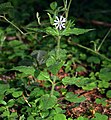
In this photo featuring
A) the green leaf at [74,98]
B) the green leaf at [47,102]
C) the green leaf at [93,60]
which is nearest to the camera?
the green leaf at [47,102]

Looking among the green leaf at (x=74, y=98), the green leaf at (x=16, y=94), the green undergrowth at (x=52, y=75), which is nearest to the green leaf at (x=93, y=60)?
the green undergrowth at (x=52, y=75)

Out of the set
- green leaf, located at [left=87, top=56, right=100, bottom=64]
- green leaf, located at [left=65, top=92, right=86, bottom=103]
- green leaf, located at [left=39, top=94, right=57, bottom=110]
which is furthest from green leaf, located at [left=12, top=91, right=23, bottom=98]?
green leaf, located at [left=87, top=56, right=100, bottom=64]

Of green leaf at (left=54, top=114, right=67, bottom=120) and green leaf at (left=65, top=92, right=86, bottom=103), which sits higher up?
green leaf at (left=65, top=92, right=86, bottom=103)

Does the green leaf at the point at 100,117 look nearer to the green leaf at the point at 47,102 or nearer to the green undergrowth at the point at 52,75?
the green undergrowth at the point at 52,75

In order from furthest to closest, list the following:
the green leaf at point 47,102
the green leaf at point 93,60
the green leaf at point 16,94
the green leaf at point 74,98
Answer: the green leaf at point 93,60, the green leaf at point 16,94, the green leaf at point 74,98, the green leaf at point 47,102

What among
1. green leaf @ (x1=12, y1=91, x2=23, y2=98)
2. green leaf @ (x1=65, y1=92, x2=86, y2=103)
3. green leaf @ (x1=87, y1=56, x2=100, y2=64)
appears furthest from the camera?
green leaf @ (x1=87, y1=56, x2=100, y2=64)

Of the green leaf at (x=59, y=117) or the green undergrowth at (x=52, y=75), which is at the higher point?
the green undergrowth at (x=52, y=75)

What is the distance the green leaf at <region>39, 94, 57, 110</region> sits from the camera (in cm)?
168

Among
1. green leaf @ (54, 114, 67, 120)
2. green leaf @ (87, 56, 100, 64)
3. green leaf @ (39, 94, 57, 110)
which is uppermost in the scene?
green leaf @ (87, 56, 100, 64)

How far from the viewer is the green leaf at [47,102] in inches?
66.3

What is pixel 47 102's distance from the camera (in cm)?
172

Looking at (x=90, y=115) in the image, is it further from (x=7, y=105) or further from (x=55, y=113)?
(x=7, y=105)

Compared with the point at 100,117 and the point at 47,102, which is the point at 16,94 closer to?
the point at 47,102

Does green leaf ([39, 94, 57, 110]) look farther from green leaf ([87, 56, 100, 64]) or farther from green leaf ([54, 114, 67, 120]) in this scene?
green leaf ([87, 56, 100, 64])
